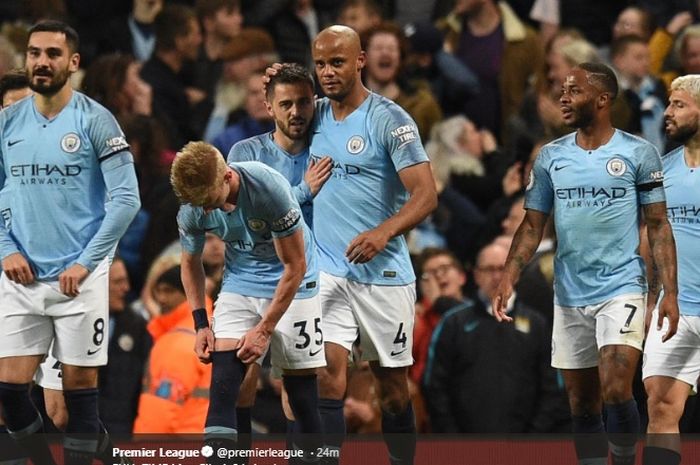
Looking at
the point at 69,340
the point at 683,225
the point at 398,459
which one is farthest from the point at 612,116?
the point at 69,340

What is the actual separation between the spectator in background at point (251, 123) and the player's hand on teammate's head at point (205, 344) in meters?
4.17

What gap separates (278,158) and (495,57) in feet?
16.9

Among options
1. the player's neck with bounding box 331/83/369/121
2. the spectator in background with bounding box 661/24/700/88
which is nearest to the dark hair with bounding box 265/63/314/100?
the player's neck with bounding box 331/83/369/121

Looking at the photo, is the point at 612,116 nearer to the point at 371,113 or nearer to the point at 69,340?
the point at 371,113

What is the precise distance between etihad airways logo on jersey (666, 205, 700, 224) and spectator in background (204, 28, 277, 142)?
478cm

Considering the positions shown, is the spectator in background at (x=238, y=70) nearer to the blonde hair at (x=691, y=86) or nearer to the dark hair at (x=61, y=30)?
the dark hair at (x=61, y=30)

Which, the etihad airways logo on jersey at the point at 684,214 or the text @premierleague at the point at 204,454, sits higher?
the etihad airways logo on jersey at the point at 684,214

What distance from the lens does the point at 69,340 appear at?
10.3 meters

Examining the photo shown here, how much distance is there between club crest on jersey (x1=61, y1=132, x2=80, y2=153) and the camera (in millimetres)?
10312

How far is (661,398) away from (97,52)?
691 cm

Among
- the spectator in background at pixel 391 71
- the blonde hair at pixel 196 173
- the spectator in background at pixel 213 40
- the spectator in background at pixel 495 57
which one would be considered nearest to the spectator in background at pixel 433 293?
the spectator in background at pixel 391 71

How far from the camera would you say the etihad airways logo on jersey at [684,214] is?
10.7 meters

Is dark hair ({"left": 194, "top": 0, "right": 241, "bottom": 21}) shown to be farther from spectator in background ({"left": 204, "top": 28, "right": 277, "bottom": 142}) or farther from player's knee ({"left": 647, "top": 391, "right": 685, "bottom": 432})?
player's knee ({"left": 647, "top": 391, "right": 685, "bottom": 432})

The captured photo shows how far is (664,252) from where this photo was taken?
34.1 feet
